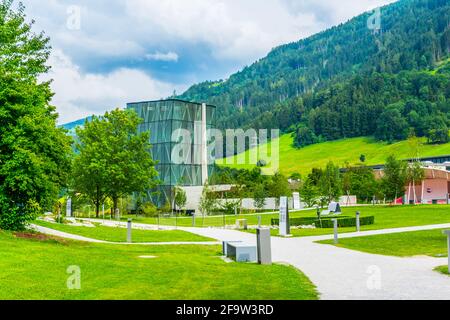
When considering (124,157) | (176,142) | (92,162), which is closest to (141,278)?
(92,162)

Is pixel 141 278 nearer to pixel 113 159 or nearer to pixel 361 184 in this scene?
pixel 113 159

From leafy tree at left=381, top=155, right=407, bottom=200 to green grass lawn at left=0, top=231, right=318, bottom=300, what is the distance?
5874cm

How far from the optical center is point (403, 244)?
76.8 ft

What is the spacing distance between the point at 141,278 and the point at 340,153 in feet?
539

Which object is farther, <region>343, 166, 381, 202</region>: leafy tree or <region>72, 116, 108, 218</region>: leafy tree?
<region>343, 166, 381, 202</region>: leafy tree

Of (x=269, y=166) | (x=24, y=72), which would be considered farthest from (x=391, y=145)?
(x=24, y=72)

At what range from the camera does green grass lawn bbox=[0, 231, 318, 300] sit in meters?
10.9

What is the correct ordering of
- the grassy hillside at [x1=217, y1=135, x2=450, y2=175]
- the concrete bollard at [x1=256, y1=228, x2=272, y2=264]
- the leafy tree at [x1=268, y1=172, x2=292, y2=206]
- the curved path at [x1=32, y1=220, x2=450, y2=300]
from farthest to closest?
1. the grassy hillside at [x1=217, y1=135, x2=450, y2=175]
2. the leafy tree at [x1=268, y1=172, x2=292, y2=206]
3. the concrete bollard at [x1=256, y1=228, x2=272, y2=264]
4. the curved path at [x1=32, y1=220, x2=450, y2=300]

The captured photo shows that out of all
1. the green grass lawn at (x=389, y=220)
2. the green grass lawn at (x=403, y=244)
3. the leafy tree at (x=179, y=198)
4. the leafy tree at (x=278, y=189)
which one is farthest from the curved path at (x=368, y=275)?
the leafy tree at (x=278, y=189)

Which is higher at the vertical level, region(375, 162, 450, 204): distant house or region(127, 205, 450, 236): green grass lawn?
region(375, 162, 450, 204): distant house

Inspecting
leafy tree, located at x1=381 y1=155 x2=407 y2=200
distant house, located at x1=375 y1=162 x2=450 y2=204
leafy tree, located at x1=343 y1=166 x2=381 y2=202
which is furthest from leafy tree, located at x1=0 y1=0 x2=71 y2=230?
distant house, located at x1=375 y1=162 x2=450 y2=204

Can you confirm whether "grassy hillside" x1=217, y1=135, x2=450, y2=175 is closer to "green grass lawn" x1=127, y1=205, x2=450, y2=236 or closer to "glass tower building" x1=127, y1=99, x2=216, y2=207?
"glass tower building" x1=127, y1=99, x2=216, y2=207

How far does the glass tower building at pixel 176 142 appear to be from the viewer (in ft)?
308

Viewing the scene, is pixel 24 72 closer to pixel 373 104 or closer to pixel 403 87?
pixel 373 104
